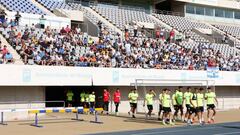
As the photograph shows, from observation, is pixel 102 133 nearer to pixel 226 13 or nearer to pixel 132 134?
pixel 132 134

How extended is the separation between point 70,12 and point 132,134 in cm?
2062

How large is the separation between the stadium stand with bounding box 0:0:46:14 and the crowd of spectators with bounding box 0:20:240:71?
382 cm

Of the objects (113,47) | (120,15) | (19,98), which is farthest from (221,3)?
(19,98)

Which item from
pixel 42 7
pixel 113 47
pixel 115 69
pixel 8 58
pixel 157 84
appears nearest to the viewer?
pixel 8 58

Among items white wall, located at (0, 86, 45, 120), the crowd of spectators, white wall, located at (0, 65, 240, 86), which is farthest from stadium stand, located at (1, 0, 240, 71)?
white wall, located at (0, 86, 45, 120)

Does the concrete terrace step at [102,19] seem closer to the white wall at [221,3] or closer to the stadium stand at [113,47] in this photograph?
the stadium stand at [113,47]

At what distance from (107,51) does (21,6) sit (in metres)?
9.12

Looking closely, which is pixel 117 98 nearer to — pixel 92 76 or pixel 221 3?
Result: pixel 92 76

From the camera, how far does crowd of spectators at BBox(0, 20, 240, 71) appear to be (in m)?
24.9

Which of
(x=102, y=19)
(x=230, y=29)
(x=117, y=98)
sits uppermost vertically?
(x=230, y=29)

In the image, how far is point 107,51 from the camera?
2842cm

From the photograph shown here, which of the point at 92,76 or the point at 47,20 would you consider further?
the point at 47,20

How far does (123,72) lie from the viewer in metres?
25.9

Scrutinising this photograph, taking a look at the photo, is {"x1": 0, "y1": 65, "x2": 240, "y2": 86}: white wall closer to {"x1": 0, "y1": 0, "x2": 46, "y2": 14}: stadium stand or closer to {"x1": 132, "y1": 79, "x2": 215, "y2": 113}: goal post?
{"x1": 132, "y1": 79, "x2": 215, "y2": 113}: goal post
